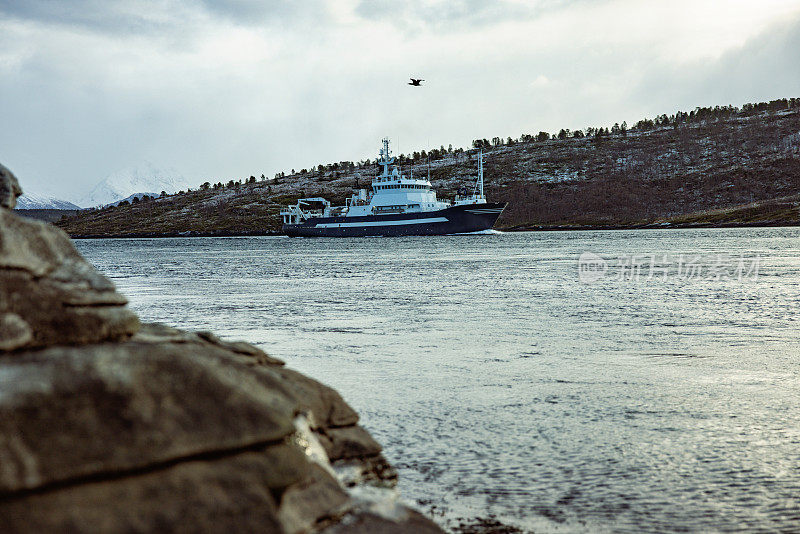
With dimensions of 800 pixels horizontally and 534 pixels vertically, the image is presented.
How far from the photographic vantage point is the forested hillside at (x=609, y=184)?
135875 mm

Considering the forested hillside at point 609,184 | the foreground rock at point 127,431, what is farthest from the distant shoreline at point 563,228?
the foreground rock at point 127,431

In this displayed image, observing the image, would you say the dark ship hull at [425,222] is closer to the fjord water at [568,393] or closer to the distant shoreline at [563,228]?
the distant shoreline at [563,228]

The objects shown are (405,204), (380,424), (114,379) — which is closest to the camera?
(114,379)

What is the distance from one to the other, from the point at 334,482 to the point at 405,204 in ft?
308

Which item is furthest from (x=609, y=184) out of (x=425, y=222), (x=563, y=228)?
(x=425, y=222)

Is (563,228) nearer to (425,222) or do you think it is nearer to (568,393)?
(425,222)

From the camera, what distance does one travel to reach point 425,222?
99.7 meters

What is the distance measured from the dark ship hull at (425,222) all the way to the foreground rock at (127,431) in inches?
3616

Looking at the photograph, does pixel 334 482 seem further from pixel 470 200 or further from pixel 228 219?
pixel 228 219

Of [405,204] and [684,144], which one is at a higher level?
[684,144]

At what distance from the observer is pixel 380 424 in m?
8.62

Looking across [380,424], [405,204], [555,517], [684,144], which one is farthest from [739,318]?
[684,144]

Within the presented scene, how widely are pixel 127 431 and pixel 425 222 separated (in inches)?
3780

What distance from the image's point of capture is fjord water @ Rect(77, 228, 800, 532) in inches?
246
